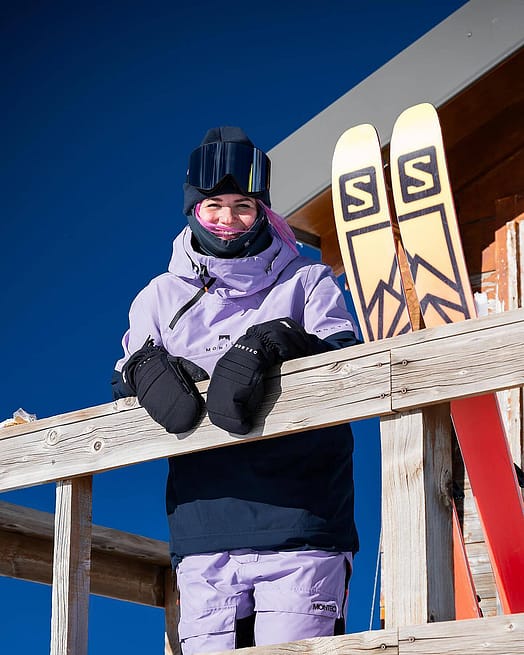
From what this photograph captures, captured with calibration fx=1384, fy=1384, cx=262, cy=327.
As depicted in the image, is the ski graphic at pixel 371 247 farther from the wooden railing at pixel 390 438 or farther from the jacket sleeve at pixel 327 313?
the wooden railing at pixel 390 438

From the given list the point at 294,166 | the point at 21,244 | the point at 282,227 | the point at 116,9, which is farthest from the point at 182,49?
the point at 282,227

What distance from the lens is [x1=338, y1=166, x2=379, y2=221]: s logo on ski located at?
4.53m

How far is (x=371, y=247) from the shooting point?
4516mm

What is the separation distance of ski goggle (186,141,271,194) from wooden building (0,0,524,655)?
768 mm

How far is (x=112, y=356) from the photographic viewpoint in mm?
18406

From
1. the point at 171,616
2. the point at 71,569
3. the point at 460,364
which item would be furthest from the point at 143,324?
the point at 171,616

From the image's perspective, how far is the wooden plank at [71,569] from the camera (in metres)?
4.30

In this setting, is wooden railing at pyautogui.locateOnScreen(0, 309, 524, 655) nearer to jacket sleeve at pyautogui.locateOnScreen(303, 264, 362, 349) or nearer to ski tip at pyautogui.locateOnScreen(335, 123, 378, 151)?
jacket sleeve at pyautogui.locateOnScreen(303, 264, 362, 349)

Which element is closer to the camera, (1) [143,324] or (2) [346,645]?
(2) [346,645]

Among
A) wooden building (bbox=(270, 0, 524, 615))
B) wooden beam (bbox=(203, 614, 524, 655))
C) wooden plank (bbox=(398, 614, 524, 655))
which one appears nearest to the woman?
wooden beam (bbox=(203, 614, 524, 655))

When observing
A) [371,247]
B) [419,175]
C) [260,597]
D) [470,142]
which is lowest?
[260,597]

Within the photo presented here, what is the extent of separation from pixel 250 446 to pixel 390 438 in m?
0.58

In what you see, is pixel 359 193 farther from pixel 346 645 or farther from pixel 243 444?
pixel 346 645

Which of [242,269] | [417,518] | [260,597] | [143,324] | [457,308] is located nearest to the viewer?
[417,518]
